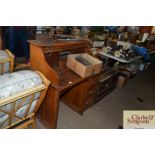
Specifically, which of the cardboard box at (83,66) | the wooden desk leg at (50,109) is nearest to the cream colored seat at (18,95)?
the wooden desk leg at (50,109)

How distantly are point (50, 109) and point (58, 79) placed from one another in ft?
1.55

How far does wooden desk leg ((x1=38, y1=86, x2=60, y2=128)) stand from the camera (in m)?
1.82

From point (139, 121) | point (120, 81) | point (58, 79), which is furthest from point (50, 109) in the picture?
point (120, 81)

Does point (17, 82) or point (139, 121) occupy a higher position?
point (17, 82)

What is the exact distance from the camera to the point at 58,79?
5.67 feet

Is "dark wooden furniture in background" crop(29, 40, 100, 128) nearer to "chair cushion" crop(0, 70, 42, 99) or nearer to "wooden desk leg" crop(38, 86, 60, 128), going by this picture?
"wooden desk leg" crop(38, 86, 60, 128)

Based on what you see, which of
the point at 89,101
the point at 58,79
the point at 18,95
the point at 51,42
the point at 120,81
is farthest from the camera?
the point at 120,81

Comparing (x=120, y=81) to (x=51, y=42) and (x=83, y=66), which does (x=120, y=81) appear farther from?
(x=51, y=42)

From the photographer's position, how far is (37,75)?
5.06 feet

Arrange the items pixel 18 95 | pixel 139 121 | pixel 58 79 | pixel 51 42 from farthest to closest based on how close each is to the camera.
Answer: pixel 51 42, pixel 139 121, pixel 58 79, pixel 18 95

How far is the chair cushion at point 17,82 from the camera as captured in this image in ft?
4.25

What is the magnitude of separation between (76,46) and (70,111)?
1.05 metres

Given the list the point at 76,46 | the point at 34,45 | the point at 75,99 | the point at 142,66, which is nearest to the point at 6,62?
the point at 34,45

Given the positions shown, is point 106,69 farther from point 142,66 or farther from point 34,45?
Answer: point 142,66
